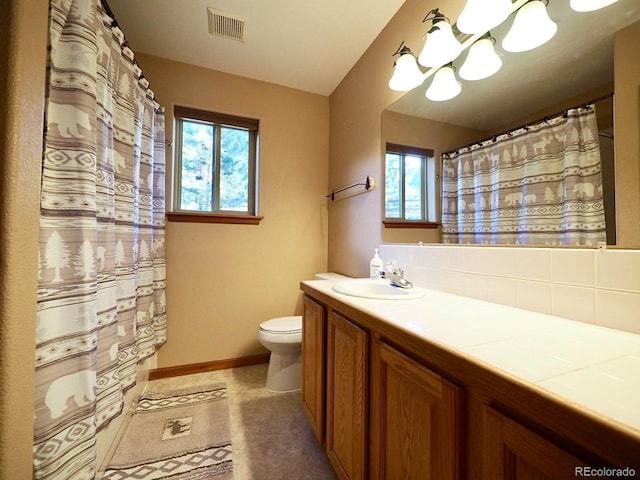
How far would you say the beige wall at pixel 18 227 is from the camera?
65cm

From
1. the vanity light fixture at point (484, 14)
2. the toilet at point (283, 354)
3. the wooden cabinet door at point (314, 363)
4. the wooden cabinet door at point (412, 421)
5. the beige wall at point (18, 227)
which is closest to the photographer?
the wooden cabinet door at point (412, 421)

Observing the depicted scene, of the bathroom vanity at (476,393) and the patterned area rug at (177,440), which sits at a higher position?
the bathroom vanity at (476,393)

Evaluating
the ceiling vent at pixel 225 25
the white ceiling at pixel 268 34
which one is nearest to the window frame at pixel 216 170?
the white ceiling at pixel 268 34

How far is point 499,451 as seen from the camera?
44 centimetres

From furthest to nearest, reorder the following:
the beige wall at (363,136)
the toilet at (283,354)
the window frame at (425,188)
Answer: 1. the toilet at (283,354)
2. the beige wall at (363,136)
3. the window frame at (425,188)

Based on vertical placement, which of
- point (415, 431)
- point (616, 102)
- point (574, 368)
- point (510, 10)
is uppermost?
point (510, 10)

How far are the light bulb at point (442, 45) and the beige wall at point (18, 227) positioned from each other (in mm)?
1405

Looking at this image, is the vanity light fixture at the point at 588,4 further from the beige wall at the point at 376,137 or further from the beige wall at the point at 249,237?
the beige wall at the point at 249,237

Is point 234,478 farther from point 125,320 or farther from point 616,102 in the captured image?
point 616,102

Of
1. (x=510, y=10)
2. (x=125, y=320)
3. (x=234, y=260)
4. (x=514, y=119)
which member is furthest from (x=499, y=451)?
(x=234, y=260)

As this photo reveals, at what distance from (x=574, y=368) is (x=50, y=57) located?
1.61 meters

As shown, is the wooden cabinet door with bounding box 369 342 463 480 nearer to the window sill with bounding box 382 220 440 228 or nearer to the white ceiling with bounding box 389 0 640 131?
the window sill with bounding box 382 220 440 228

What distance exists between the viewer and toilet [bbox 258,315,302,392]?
171 cm

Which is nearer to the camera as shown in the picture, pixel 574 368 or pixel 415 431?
pixel 574 368
